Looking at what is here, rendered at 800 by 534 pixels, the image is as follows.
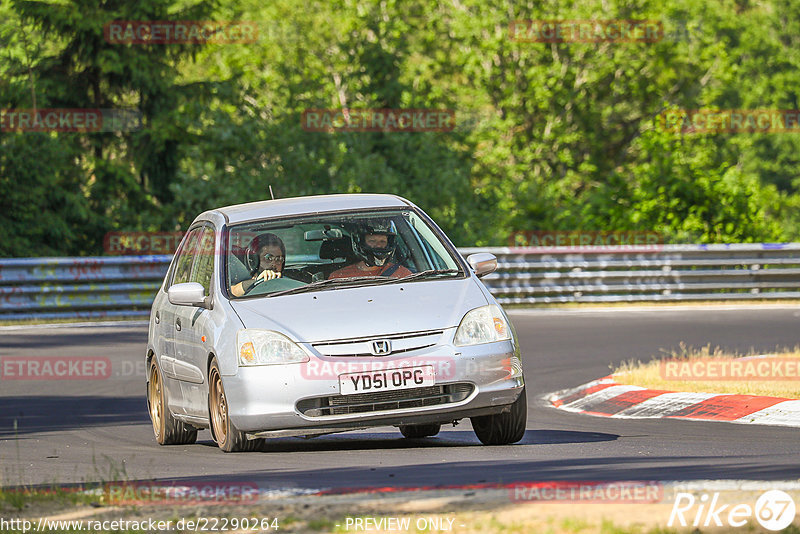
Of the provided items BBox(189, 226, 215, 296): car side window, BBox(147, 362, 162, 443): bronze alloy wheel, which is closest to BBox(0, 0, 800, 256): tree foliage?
BBox(147, 362, 162, 443): bronze alloy wheel

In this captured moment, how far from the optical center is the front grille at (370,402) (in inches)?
331

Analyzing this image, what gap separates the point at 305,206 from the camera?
9.87 m

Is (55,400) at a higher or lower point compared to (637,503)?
lower

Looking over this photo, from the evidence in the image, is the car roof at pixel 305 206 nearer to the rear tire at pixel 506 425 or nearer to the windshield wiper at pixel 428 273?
the windshield wiper at pixel 428 273

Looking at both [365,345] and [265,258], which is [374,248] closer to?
[265,258]

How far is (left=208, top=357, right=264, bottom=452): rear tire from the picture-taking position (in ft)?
28.7

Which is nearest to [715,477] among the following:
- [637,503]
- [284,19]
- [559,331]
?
[637,503]

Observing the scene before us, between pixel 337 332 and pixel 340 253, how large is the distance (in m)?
1.51

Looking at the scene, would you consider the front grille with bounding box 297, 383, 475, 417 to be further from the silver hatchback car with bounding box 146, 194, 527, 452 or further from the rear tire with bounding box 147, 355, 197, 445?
the rear tire with bounding box 147, 355, 197, 445

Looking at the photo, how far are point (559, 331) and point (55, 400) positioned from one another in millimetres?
7902

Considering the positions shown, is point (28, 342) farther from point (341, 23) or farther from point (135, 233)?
point (341, 23)

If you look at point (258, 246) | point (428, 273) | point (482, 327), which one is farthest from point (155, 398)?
point (482, 327)

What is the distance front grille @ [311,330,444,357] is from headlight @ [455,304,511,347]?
27 centimetres

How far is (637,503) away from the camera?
5801 mm
